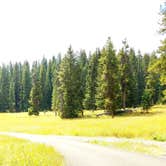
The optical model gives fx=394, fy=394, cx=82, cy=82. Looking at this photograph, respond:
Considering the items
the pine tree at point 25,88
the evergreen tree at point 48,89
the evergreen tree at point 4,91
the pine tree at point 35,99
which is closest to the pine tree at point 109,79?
the pine tree at point 35,99

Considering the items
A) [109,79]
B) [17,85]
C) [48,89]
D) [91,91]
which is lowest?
[91,91]

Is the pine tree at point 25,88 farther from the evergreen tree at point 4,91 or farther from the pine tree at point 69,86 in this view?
the pine tree at point 69,86

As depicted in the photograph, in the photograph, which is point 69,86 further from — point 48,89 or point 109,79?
point 48,89

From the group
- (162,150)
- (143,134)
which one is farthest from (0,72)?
(162,150)

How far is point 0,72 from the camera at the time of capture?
455 ft

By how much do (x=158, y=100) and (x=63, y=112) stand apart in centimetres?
3772

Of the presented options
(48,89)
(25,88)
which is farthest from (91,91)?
(25,88)

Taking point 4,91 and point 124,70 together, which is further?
point 4,91

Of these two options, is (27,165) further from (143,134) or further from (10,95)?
(10,95)

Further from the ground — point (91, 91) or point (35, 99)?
point (91, 91)

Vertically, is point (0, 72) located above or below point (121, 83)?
above

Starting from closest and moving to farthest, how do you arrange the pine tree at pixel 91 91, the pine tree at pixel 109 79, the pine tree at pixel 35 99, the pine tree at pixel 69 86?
the pine tree at pixel 109 79
the pine tree at pixel 69 86
the pine tree at pixel 91 91
the pine tree at pixel 35 99

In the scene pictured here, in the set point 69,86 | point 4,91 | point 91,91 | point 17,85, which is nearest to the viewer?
point 69,86

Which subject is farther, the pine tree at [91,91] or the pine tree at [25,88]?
the pine tree at [25,88]
